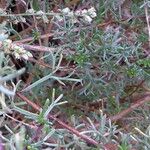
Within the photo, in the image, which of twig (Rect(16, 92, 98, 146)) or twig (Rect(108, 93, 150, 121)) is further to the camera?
twig (Rect(108, 93, 150, 121))

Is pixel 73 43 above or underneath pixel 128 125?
above

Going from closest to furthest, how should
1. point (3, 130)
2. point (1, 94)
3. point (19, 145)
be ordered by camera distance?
point (19, 145) < point (1, 94) < point (3, 130)

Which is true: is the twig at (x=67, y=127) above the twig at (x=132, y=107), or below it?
above

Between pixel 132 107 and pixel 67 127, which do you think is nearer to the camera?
pixel 67 127

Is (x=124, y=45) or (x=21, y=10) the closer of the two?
(x=124, y=45)

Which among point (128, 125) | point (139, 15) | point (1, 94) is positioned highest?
point (139, 15)

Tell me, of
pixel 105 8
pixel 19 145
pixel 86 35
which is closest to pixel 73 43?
pixel 86 35

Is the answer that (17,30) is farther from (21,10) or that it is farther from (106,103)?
(106,103)

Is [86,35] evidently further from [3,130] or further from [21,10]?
[3,130]

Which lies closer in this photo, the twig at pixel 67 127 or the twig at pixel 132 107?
the twig at pixel 67 127

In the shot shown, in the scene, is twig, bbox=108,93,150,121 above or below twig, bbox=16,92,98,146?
below

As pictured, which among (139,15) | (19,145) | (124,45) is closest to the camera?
(19,145)
